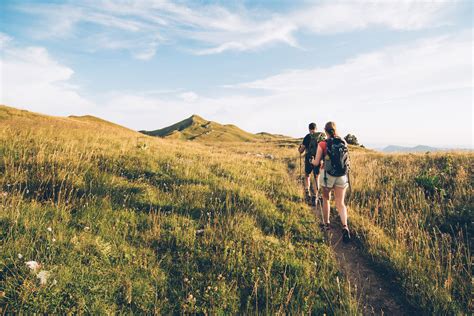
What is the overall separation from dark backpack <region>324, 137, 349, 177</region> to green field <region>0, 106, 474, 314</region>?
5.16ft

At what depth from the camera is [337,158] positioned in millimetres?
6789

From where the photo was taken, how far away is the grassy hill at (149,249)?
3658 mm

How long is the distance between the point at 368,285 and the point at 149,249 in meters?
4.24

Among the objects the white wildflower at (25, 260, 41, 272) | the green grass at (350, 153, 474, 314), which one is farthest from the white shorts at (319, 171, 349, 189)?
the white wildflower at (25, 260, 41, 272)

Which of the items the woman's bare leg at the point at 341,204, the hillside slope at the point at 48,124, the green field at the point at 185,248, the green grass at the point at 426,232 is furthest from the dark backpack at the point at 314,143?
the hillside slope at the point at 48,124

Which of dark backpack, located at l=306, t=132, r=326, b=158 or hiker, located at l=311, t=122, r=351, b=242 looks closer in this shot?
hiker, located at l=311, t=122, r=351, b=242

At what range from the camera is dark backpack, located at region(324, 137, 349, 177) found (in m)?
6.78

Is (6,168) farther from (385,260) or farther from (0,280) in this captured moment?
(385,260)

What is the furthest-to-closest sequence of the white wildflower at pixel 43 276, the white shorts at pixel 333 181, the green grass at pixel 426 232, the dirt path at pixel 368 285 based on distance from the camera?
the white shorts at pixel 333 181
the green grass at pixel 426 232
the dirt path at pixel 368 285
the white wildflower at pixel 43 276

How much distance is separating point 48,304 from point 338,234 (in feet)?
20.9

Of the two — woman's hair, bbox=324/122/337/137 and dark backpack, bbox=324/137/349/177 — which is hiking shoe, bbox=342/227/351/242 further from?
woman's hair, bbox=324/122/337/137

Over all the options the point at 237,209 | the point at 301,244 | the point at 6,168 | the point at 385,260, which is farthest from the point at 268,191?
the point at 6,168

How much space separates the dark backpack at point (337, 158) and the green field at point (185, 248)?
61.9 inches

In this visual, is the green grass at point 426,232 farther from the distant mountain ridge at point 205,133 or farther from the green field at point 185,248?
the distant mountain ridge at point 205,133
